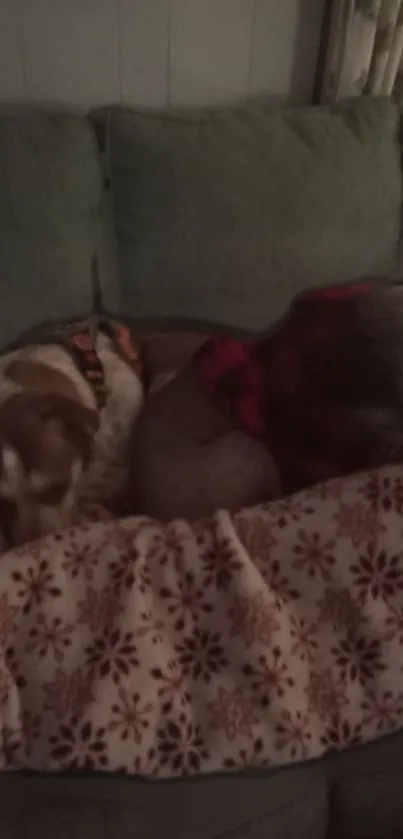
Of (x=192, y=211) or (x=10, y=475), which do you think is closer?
(x=10, y=475)

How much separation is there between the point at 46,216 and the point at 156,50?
0.45 m

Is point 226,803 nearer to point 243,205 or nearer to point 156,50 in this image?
point 243,205

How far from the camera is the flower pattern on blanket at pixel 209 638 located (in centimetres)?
99

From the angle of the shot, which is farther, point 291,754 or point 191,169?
point 191,169

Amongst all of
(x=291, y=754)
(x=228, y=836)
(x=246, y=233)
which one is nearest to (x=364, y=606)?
Result: (x=291, y=754)

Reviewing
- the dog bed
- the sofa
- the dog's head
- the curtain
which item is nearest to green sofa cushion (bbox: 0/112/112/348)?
the sofa

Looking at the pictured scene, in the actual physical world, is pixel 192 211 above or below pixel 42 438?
above

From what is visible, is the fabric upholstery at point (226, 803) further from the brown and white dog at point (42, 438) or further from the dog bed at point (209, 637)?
the brown and white dog at point (42, 438)

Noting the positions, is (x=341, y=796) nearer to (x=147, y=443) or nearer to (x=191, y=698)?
(x=191, y=698)

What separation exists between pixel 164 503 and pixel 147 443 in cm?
10

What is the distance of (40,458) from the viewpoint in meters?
1.24

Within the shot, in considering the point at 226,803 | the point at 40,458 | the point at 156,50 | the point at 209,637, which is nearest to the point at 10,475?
the point at 40,458

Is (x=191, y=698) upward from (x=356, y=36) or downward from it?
downward

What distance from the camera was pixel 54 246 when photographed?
4.49 ft
